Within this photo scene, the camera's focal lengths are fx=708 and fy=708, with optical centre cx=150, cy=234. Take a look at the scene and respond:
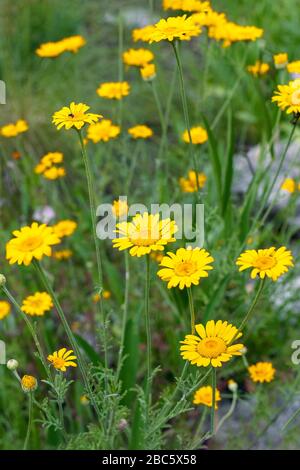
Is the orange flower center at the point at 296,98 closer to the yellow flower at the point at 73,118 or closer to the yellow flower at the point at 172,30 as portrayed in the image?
the yellow flower at the point at 172,30

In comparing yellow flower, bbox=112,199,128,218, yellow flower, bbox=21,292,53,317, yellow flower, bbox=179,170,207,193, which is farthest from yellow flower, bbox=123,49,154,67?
yellow flower, bbox=21,292,53,317

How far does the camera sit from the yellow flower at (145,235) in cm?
98

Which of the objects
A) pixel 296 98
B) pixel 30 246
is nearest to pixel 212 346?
pixel 30 246

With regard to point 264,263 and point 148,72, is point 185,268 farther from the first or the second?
point 148,72

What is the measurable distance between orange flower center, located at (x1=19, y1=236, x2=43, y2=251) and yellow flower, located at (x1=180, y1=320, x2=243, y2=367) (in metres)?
0.24

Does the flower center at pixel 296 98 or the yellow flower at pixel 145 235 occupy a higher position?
the flower center at pixel 296 98

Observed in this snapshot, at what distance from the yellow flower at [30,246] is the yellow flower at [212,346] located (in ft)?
0.75

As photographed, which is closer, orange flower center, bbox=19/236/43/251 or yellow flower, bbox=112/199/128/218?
orange flower center, bbox=19/236/43/251

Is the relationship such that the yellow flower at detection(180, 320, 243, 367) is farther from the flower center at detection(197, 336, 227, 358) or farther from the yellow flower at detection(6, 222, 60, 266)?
the yellow flower at detection(6, 222, 60, 266)

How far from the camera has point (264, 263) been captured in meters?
0.98

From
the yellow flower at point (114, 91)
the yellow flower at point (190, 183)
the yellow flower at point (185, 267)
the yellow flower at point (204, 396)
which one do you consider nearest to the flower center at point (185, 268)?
the yellow flower at point (185, 267)

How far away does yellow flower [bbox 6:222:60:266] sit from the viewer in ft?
3.13

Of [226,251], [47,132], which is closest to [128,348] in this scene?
[226,251]

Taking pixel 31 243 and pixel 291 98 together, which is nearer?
pixel 31 243
